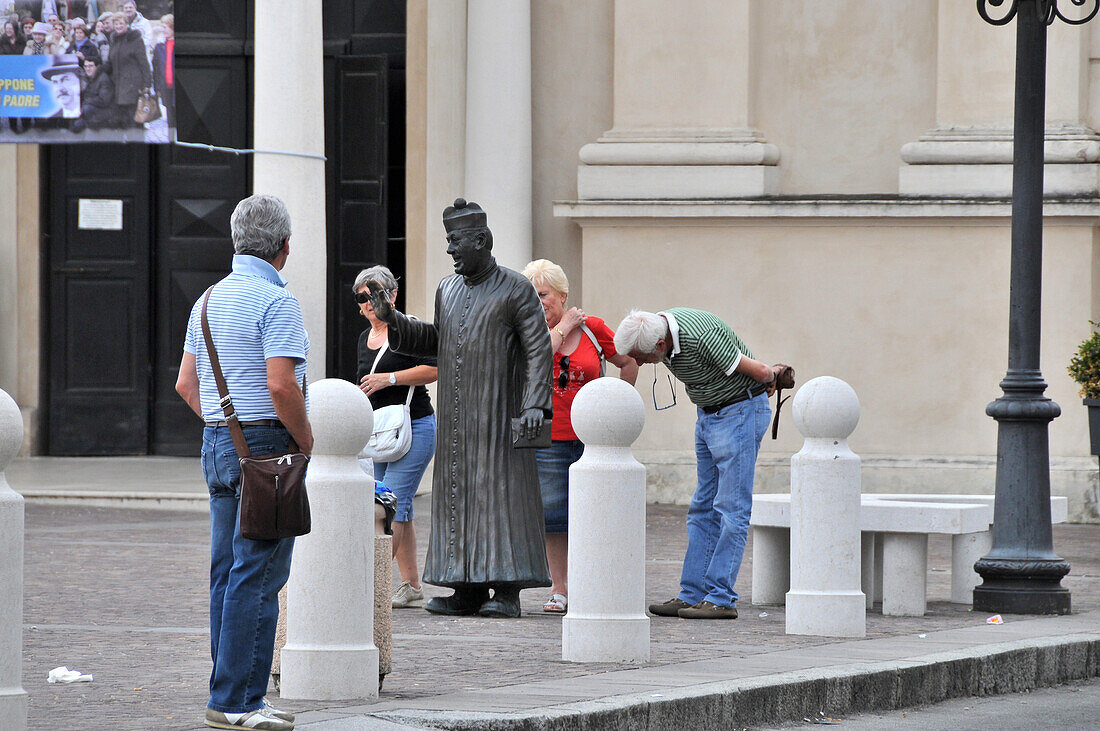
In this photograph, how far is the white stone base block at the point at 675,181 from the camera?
14.9 meters

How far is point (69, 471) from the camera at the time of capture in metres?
15.8

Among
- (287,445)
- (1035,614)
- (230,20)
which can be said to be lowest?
(1035,614)

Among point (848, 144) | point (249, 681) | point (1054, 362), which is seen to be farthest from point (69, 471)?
point (249, 681)

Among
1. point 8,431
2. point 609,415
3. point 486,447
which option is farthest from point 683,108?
point 8,431

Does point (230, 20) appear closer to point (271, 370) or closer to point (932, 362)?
point (932, 362)

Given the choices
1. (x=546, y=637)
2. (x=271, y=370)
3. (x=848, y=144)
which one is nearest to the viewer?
(x=271, y=370)

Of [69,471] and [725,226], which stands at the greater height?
[725,226]

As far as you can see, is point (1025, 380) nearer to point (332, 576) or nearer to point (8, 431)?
point (332, 576)

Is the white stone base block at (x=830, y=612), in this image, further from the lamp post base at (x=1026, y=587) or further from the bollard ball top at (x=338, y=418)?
the bollard ball top at (x=338, y=418)

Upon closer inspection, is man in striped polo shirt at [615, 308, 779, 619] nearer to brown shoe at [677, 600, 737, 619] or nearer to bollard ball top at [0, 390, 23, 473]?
brown shoe at [677, 600, 737, 619]

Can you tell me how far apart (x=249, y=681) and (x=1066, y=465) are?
9760mm

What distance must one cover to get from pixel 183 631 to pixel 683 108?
26.9 feet

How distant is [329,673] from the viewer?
6.11 meters

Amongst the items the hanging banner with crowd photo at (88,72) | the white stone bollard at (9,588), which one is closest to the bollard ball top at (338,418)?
the white stone bollard at (9,588)
